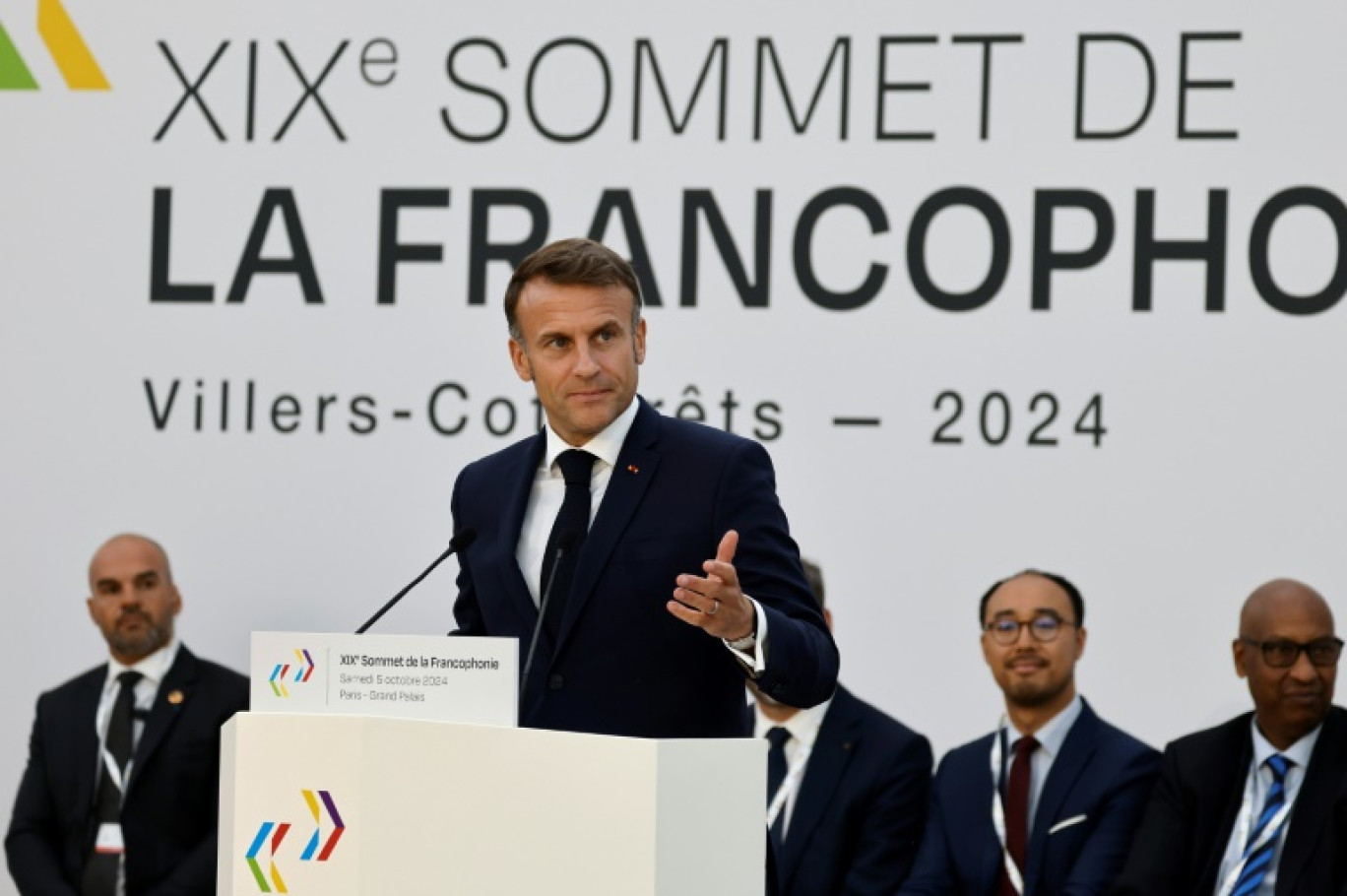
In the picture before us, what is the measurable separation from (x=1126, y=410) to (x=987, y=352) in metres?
0.42

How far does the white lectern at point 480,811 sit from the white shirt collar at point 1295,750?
283 centimetres

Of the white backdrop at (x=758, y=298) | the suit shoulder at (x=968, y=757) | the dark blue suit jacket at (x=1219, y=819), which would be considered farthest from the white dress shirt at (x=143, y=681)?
the dark blue suit jacket at (x=1219, y=819)

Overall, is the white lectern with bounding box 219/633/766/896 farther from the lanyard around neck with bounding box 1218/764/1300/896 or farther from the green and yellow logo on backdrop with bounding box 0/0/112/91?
the green and yellow logo on backdrop with bounding box 0/0/112/91

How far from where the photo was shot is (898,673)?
223 inches

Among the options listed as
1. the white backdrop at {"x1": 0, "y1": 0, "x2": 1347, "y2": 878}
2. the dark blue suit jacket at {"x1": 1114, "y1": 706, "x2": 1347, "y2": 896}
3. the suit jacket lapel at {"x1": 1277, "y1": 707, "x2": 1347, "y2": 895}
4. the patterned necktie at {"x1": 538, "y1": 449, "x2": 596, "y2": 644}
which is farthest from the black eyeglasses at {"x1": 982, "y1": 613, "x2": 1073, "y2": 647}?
the patterned necktie at {"x1": 538, "y1": 449, "x2": 596, "y2": 644}

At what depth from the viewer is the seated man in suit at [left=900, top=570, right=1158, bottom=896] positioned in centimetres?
493

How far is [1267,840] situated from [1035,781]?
60 centimetres

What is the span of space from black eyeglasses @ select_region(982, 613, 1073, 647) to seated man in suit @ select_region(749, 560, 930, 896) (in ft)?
1.13

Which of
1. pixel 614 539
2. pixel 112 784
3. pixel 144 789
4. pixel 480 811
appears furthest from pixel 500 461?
pixel 112 784

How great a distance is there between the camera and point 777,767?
5285 millimetres

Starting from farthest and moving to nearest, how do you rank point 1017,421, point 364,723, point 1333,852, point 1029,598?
point 1017,421 < point 1029,598 < point 1333,852 < point 364,723

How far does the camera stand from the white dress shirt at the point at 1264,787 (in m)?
4.74

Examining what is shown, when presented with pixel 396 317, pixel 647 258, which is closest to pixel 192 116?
pixel 396 317

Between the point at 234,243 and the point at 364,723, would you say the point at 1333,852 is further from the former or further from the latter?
the point at 234,243
